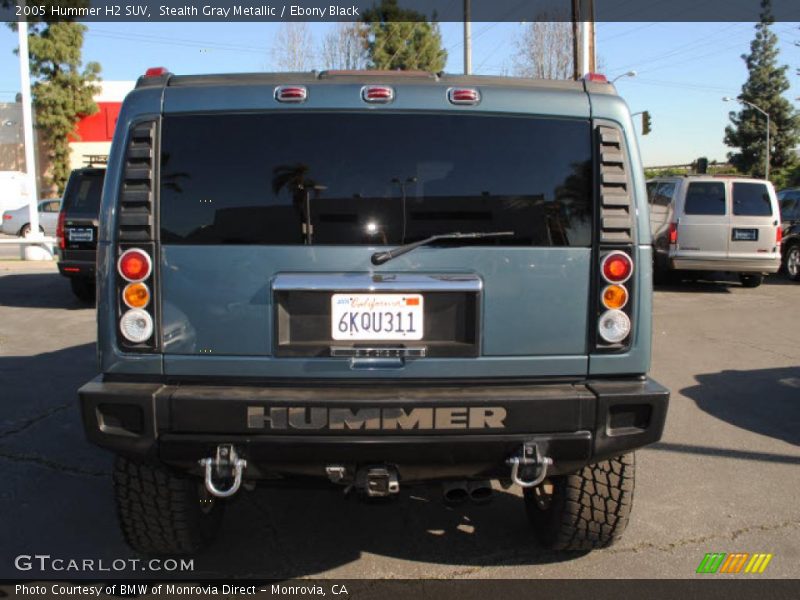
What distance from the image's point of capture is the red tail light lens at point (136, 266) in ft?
9.40

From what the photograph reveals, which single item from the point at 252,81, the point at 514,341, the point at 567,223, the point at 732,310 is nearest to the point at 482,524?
the point at 514,341

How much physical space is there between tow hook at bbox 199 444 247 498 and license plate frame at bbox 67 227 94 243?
8695 millimetres

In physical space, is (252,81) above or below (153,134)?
above

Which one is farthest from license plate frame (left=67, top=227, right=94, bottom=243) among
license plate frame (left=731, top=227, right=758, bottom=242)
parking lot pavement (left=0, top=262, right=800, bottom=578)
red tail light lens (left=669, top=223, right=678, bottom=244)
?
license plate frame (left=731, top=227, right=758, bottom=242)

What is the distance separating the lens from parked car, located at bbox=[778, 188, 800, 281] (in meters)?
14.6

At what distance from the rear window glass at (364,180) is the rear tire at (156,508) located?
1042 millimetres

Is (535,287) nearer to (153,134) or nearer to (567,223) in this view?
(567,223)

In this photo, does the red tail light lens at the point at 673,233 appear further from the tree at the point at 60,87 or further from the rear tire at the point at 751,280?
the tree at the point at 60,87

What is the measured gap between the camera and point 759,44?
2211 inches

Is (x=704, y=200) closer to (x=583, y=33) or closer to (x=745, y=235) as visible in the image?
(x=745, y=235)

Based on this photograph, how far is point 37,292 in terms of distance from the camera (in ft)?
41.2

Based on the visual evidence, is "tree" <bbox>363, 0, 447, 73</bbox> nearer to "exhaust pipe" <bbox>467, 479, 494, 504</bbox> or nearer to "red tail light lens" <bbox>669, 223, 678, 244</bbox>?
"red tail light lens" <bbox>669, 223, 678, 244</bbox>

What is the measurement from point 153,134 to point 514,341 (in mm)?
1648

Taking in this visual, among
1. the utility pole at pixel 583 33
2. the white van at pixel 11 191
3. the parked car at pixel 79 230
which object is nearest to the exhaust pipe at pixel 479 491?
the parked car at pixel 79 230
